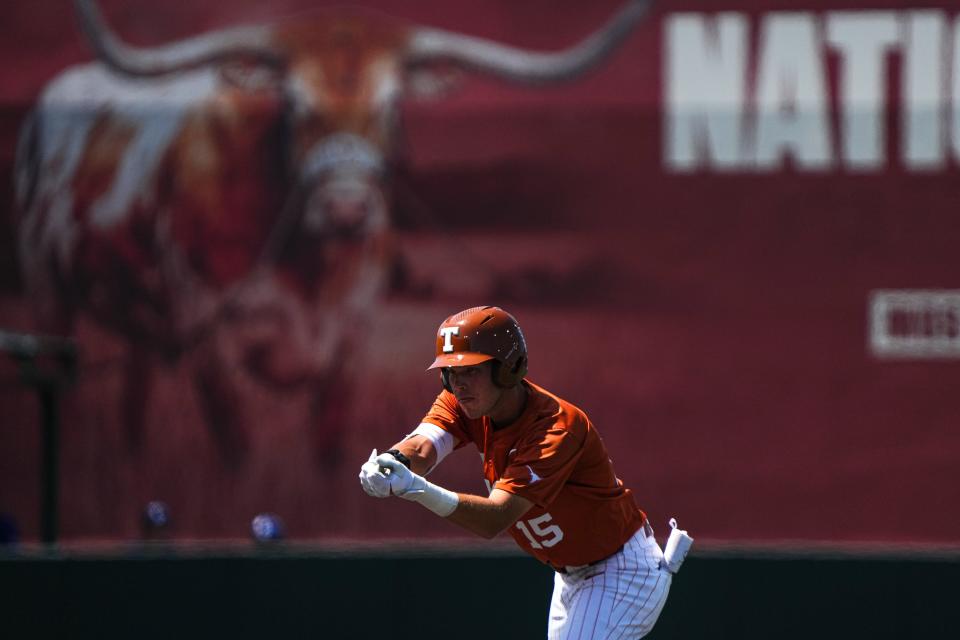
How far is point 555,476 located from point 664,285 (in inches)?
258

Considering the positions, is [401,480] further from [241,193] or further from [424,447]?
[241,193]

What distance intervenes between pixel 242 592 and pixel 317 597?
380 mm

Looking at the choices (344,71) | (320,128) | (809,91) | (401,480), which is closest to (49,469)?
(320,128)

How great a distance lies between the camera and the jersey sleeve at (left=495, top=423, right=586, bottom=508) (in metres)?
5.06

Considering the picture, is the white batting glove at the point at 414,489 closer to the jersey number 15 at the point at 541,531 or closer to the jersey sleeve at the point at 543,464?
the jersey sleeve at the point at 543,464

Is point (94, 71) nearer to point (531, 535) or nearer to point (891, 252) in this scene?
point (891, 252)

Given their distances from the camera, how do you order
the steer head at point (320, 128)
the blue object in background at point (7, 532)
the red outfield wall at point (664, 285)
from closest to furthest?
the blue object in background at point (7, 532) → the red outfield wall at point (664, 285) → the steer head at point (320, 128)

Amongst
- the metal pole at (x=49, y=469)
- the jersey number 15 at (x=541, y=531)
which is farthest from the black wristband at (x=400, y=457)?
the metal pole at (x=49, y=469)

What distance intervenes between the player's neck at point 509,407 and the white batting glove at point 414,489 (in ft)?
1.63

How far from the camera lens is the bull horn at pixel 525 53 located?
11.5 metres

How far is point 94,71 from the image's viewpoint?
11680 mm

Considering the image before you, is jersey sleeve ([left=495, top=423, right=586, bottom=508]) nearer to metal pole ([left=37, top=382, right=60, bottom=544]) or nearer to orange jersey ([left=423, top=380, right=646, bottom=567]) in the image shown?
orange jersey ([left=423, top=380, right=646, bottom=567])

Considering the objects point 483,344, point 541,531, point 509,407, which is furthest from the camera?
point 541,531

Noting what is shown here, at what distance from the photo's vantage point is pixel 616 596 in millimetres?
5500
